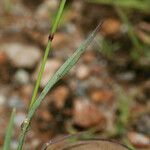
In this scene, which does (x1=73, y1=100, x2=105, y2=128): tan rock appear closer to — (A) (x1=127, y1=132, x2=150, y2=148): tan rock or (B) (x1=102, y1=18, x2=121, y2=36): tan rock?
(A) (x1=127, y1=132, x2=150, y2=148): tan rock

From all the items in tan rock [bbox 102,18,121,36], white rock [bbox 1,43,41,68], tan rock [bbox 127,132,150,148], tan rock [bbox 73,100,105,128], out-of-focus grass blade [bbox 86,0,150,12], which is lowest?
tan rock [bbox 127,132,150,148]

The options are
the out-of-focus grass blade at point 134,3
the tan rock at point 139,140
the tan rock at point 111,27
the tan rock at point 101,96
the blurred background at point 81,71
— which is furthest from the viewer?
the tan rock at point 111,27

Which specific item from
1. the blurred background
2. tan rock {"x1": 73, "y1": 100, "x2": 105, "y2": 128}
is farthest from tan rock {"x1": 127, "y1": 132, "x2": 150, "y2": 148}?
tan rock {"x1": 73, "y1": 100, "x2": 105, "y2": 128}

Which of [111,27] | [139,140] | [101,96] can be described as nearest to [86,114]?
[101,96]

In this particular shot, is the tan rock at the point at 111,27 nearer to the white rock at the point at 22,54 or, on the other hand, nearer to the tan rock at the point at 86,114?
the white rock at the point at 22,54

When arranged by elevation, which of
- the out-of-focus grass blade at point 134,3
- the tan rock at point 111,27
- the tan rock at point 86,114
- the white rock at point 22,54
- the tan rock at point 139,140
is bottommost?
the tan rock at point 139,140

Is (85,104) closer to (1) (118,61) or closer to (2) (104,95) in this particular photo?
(2) (104,95)

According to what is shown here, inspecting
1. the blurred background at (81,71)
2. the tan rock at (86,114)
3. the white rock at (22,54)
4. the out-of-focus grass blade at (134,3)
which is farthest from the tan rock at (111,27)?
the tan rock at (86,114)

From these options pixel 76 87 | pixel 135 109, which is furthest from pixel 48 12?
pixel 135 109

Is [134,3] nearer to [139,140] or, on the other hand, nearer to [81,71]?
[81,71]
